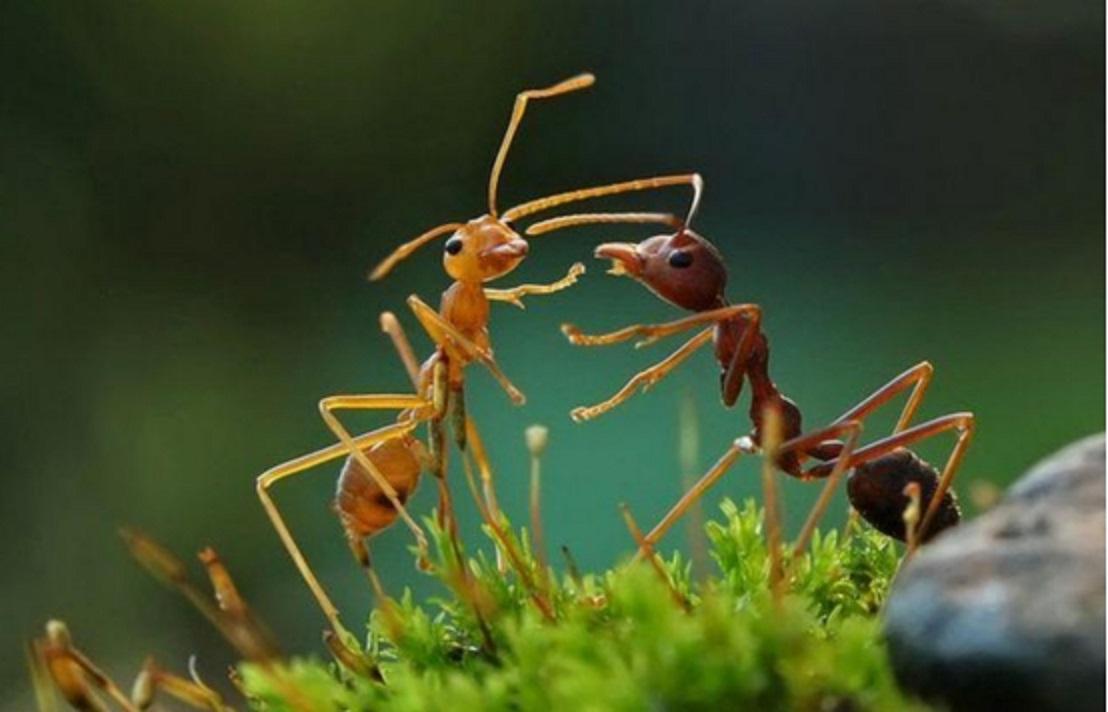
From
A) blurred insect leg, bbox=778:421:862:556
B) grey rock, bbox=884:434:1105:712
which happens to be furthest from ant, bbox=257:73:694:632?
grey rock, bbox=884:434:1105:712

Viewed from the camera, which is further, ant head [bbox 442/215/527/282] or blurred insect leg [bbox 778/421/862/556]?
ant head [bbox 442/215/527/282]

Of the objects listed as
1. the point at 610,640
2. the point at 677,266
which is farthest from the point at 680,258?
the point at 610,640

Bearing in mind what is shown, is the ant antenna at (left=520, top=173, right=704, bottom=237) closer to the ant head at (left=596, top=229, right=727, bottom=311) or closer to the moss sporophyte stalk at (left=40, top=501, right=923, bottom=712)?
the ant head at (left=596, top=229, right=727, bottom=311)

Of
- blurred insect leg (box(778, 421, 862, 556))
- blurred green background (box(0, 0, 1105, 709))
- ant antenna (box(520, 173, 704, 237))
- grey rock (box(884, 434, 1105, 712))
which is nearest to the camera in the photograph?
grey rock (box(884, 434, 1105, 712))

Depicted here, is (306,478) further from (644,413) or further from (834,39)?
(834,39)

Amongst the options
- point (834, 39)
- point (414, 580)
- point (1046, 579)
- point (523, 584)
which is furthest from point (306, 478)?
point (1046, 579)

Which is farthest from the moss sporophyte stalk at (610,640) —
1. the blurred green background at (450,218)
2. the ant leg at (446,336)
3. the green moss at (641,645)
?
the blurred green background at (450,218)

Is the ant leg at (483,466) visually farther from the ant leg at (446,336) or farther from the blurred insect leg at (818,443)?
the blurred insect leg at (818,443)
